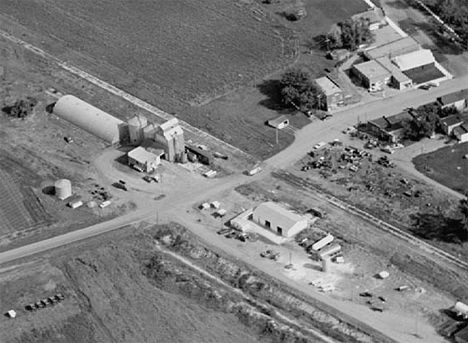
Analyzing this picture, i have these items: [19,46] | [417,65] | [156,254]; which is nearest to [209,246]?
[156,254]

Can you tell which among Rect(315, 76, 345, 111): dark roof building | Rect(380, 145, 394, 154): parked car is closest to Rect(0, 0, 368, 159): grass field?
Rect(315, 76, 345, 111): dark roof building

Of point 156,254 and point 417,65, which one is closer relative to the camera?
point 156,254

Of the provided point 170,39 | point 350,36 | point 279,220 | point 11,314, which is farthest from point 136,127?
point 350,36

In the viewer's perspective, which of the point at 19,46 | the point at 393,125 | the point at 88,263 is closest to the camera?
the point at 88,263

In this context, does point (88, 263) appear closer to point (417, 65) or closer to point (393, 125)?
point (393, 125)

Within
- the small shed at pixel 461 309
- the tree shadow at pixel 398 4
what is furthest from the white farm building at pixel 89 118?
the tree shadow at pixel 398 4

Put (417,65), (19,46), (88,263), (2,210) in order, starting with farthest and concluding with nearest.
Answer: (19,46), (417,65), (2,210), (88,263)
